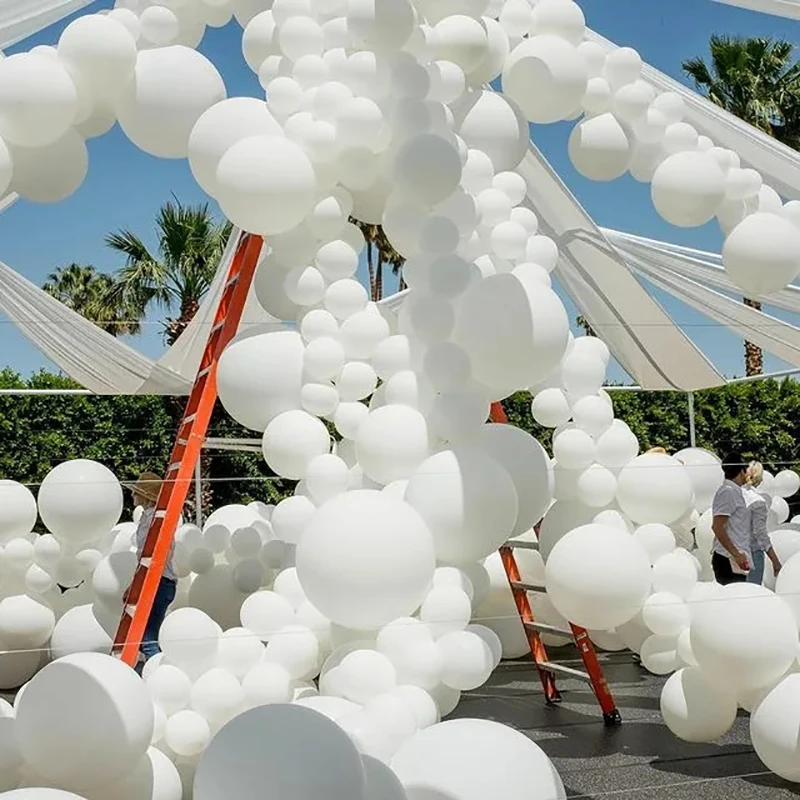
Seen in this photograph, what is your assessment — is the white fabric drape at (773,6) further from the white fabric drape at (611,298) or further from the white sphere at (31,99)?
the white sphere at (31,99)

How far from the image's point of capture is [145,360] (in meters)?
5.86

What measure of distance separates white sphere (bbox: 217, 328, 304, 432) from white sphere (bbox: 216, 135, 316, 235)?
36 centimetres

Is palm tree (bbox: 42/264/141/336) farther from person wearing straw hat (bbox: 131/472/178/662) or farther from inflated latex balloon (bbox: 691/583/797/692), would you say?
inflated latex balloon (bbox: 691/583/797/692)

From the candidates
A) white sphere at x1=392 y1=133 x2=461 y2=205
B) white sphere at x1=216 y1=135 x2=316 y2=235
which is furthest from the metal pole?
white sphere at x1=392 y1=133 x2=461 y2=205

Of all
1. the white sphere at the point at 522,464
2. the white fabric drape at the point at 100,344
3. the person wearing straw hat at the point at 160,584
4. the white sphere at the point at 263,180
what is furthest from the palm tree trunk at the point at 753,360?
the white sphere at the point at 263,180

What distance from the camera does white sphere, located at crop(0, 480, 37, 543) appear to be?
4805 millimetres

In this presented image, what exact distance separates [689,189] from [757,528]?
2.09m

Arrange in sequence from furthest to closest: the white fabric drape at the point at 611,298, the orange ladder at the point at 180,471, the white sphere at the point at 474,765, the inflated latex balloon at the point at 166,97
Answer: the white fabric drape at the point at 611,298
the orange ladder at the point at 180,471
the inflated latex balloon at the point at 166,97
the white sphere at the point at 474,765

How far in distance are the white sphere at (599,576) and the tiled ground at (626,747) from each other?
59cm

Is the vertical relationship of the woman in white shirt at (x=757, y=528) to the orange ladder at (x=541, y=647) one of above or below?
above

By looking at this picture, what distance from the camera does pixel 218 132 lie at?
2.93 m

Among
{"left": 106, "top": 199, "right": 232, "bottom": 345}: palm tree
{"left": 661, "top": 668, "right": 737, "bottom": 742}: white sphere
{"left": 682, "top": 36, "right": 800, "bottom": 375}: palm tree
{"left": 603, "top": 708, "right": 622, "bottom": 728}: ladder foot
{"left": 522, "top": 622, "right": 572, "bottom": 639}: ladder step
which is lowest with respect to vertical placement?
{"left": 603, "top": 708, "right": 622, "bottom": 728}: ladder foot

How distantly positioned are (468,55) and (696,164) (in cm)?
78

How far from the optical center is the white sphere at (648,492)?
3.79 metres
